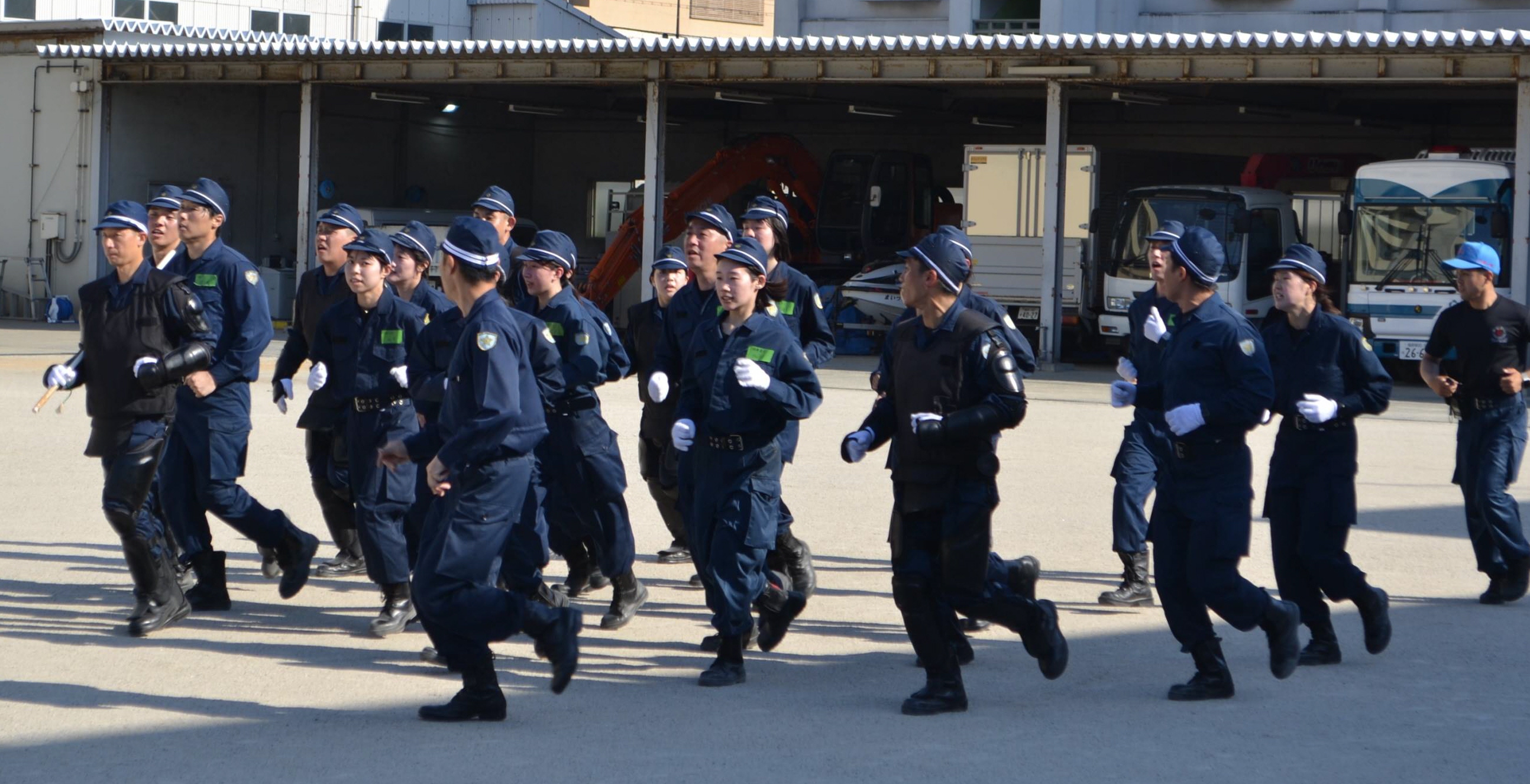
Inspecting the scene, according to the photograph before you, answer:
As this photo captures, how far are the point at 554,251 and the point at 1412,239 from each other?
58.4ft

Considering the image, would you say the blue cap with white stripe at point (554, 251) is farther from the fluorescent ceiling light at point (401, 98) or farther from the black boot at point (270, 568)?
the fluorescent ceiling light at point (401, 98)

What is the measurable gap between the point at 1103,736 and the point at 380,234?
3.91m

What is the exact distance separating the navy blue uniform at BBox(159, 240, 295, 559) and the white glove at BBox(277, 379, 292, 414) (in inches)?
15.3

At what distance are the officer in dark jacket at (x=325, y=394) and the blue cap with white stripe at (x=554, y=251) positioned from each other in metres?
0.88

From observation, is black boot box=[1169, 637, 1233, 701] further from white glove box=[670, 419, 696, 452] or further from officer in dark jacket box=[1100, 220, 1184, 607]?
white glove box=[670, 419, 696, 452]

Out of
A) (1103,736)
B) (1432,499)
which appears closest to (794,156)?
(1432,499)

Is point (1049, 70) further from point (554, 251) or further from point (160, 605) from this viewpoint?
point (160, 605)

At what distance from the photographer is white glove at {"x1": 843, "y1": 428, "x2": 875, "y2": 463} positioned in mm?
6211

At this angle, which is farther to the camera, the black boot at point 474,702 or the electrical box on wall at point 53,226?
the electrical box on wall at point 53,226

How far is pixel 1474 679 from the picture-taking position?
672 centimetres

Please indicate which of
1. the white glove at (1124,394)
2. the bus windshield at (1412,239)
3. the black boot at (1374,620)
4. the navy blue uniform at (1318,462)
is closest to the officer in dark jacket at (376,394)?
the white glove at (1124,394)

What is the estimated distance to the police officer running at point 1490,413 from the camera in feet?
27.2

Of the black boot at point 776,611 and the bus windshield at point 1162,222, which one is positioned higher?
the bus windshield at point 1162,222

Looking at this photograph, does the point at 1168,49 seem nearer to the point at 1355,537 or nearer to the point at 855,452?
the point at 1355,537
